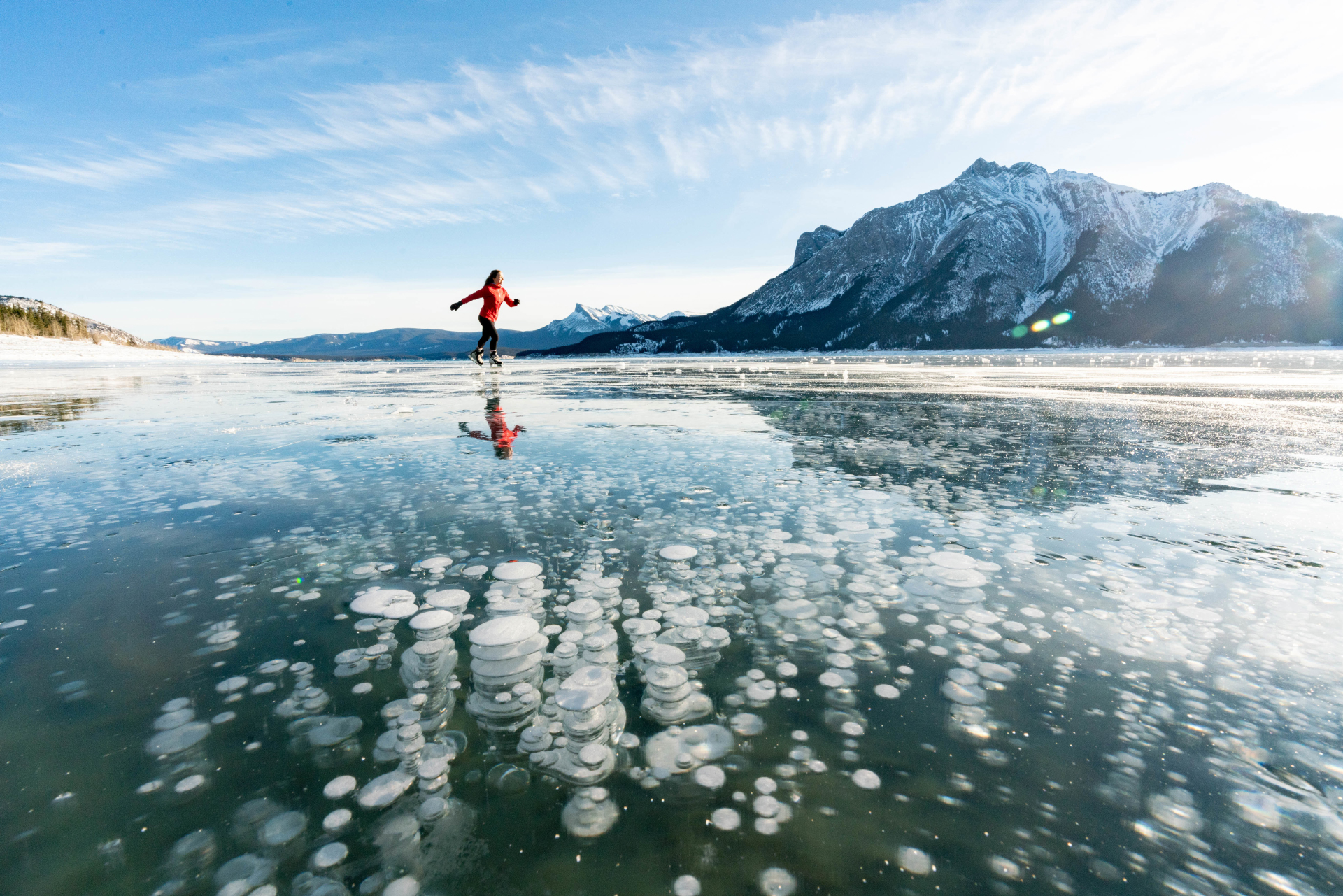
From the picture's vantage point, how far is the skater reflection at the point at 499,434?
36.0ft

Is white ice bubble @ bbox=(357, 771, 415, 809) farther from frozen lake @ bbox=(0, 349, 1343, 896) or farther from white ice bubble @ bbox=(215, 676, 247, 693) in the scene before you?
white ice bubble @ bbox=(215, 676, 247, 693)

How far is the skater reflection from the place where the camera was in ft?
36.0

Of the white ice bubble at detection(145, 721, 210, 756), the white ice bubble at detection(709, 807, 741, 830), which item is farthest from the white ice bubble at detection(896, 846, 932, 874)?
the white ice bubble at detection(145, 721, 210, 756)

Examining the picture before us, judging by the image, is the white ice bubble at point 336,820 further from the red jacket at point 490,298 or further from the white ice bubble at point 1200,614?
the red jacket at point 490,298

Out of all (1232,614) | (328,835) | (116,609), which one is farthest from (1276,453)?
(116,609)

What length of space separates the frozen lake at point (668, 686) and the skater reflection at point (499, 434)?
2.38 metres

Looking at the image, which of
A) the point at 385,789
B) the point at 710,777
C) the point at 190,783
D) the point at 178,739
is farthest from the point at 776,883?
the point at 178,739

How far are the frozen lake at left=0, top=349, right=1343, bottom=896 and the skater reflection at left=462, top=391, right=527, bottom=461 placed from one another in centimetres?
238

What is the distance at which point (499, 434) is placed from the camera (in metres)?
13.1

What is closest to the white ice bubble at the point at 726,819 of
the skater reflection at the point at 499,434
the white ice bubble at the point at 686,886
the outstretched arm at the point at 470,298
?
the white ice bubble at the point at 686,886

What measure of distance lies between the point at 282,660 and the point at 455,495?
13.6 feet

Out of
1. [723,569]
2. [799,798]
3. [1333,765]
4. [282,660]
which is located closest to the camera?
[799,798]

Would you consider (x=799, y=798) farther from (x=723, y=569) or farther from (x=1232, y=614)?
(x=1232, y=614)

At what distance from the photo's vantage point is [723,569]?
530cm
